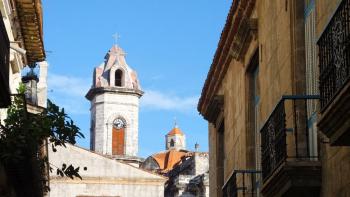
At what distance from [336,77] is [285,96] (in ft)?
7.01

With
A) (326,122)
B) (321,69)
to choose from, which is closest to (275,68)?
(321,69)

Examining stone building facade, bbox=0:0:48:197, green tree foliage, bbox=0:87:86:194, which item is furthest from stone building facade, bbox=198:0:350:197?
stone building facade, bbox=0:0:48:197

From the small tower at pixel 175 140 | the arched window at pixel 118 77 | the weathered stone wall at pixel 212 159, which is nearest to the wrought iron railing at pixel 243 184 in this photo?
the weathered stone wall at pixel 212 159

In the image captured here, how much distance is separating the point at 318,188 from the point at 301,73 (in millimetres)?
1785

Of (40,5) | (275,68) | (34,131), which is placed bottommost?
(34,131)

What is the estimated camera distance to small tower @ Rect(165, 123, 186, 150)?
115 m

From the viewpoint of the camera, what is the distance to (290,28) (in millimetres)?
12742

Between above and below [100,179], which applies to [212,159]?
below

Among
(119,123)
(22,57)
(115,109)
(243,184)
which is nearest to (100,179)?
(22,57)

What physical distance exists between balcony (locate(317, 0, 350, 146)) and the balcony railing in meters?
1.73

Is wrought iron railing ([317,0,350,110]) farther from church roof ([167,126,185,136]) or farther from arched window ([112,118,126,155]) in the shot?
church roof ([167,126,185,136])

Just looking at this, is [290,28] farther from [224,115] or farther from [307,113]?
[224,115]

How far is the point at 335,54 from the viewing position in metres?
9.30

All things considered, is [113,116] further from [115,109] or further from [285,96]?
[285,96]
